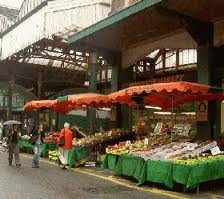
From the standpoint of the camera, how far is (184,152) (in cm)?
1219

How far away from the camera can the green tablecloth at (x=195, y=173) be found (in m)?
11.0

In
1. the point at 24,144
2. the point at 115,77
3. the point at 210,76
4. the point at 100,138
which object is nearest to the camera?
the point at 210,76

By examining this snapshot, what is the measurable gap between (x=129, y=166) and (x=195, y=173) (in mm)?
2503

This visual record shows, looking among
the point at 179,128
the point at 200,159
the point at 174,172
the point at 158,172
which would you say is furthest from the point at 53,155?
the point at 200,159

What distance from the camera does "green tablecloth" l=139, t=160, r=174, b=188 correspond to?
1134 centimetres

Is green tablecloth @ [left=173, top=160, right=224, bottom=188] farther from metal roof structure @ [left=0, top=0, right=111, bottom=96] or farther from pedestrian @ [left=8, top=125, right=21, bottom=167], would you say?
metal roof structure @ [left=0, top=0, right=111, bottom=96]

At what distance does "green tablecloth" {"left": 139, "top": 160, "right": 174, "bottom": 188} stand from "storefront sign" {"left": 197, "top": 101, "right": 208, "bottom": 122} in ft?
13.1

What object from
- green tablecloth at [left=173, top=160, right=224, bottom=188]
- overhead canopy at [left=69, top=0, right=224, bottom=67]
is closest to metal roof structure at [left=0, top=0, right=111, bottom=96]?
overhead canopy at [left=69, top=0, right=224, bottom=67]

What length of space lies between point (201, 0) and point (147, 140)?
186 inches

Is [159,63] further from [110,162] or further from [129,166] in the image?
[129,166]

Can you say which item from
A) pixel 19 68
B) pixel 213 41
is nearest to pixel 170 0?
pixel 213 41

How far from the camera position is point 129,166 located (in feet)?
42.5

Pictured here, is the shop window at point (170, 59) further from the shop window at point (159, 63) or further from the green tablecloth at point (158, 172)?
the green tablecloth at point (158, 172)

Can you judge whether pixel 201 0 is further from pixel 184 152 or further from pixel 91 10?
pixel 91 10
